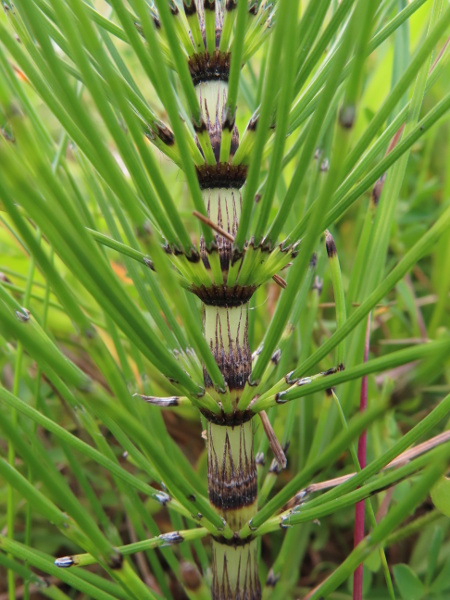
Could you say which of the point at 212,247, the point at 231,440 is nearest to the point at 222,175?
the point at 212,247

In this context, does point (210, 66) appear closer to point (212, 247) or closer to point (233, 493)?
→ point (212, 247)

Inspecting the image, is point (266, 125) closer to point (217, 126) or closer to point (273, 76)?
point (273, 76)

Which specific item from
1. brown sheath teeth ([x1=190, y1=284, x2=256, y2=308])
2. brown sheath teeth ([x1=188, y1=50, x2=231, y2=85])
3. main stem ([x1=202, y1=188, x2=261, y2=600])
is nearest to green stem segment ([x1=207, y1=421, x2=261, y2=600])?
main stem ([x1=202, y1=188, x2=261, y2=600])

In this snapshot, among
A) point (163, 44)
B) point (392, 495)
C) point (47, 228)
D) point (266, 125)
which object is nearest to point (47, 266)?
point (47, 228)

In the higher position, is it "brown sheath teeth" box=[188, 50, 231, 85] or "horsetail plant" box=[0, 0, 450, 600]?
"brown sheath teeth" box=[188, 50, 231, 85]

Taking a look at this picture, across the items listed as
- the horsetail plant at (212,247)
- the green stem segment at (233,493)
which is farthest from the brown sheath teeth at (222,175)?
the green stem segment at (233,493)

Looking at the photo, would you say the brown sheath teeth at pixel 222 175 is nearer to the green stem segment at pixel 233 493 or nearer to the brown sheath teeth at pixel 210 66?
the brown sheath teeth at pixel 210 66

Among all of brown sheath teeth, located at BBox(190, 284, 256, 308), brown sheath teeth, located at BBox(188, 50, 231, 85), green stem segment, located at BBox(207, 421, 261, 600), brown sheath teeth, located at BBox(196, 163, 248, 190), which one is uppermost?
brown sheath teeth, located at BBox(188, 50, 231, 85)

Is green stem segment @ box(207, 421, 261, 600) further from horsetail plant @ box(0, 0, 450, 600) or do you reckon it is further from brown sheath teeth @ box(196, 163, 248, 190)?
brown sheath teeth @ box(196, 163, 248, 190)

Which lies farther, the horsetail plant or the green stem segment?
the green stem segment
